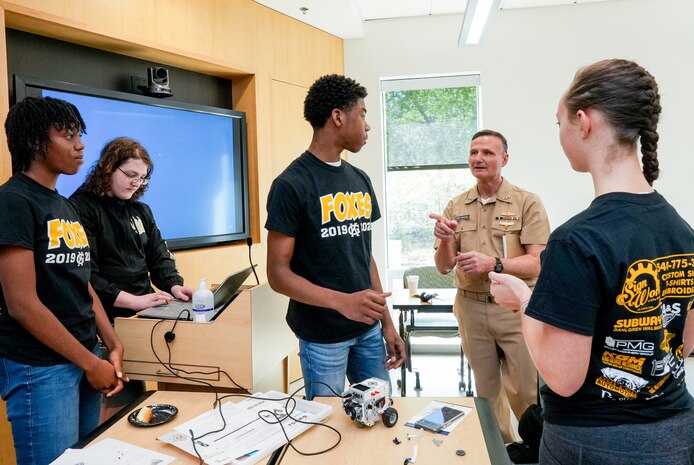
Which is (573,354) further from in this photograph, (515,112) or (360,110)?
(515,112)

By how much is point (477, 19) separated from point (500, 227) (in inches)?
53.2

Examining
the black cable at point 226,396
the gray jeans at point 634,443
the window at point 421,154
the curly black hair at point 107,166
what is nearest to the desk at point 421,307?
the window at point 421,154

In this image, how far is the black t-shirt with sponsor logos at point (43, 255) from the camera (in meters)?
1.45

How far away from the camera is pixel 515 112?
4.52m

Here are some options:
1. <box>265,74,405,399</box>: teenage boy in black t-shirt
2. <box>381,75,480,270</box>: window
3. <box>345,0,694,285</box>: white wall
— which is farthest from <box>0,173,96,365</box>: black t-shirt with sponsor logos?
<box>381,75,480,270</box>: window

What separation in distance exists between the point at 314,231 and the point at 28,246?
878 mm

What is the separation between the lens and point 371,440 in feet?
4.32

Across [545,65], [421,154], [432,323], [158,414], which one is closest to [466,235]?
[432,323]

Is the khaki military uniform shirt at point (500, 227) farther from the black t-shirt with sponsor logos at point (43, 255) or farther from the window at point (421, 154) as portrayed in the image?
the window at point (421, 154)

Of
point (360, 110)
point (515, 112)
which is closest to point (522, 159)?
point (515, 112)

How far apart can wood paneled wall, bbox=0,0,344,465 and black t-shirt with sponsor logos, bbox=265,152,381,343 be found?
1532 mm

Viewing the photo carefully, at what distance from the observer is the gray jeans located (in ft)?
3.11

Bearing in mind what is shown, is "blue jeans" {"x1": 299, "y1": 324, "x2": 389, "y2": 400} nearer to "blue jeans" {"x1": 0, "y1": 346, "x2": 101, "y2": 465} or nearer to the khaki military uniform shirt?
"blue jeans" {"x1": 0, "y1": 346, "x2": 101, "y2": 465}

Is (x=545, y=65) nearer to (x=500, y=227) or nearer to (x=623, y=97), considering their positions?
(x=500, y=227)
